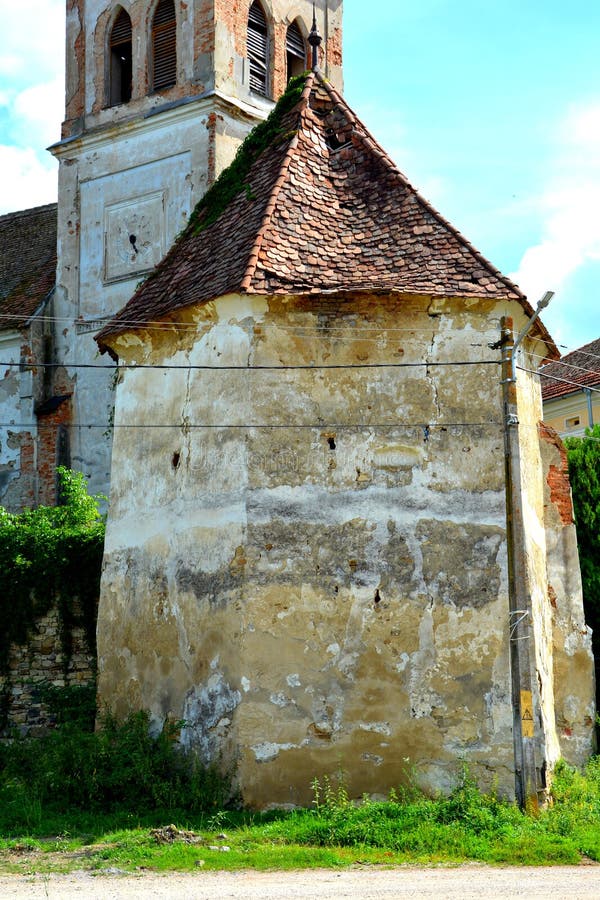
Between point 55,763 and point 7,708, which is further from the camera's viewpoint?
point 7,708

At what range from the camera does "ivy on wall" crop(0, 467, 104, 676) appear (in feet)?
63.4

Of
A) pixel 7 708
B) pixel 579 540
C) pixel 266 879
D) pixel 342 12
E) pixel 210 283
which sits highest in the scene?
pixel 342 12

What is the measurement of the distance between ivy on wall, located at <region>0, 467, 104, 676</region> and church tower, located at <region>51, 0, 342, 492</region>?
7.30 m

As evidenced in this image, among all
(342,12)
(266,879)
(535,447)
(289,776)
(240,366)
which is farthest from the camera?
(342,12)

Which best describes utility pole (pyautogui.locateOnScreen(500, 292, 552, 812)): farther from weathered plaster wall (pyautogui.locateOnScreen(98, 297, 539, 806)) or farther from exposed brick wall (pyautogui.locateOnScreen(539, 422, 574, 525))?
exposed brick wall (pyautogui.locateOnScreen(539, 422, 574, 525))

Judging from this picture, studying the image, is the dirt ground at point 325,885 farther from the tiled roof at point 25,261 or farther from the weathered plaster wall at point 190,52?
the weathered plaster wall at point 190,52

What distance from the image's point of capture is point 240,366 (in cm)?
1606

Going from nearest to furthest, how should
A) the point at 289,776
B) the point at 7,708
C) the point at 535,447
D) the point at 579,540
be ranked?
the point at 289,776
the point at 535,447
the point at 7,708
the point at 579,540

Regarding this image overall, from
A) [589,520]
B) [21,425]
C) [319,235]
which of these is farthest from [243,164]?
[21,425]

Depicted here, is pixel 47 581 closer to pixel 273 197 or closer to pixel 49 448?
pixel 273 197

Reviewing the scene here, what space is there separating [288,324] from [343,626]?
3760mm

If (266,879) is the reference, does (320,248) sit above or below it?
above

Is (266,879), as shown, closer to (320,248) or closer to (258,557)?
(258,557)

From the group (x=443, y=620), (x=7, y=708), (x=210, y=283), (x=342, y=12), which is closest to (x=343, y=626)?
(x=443, y=620)
